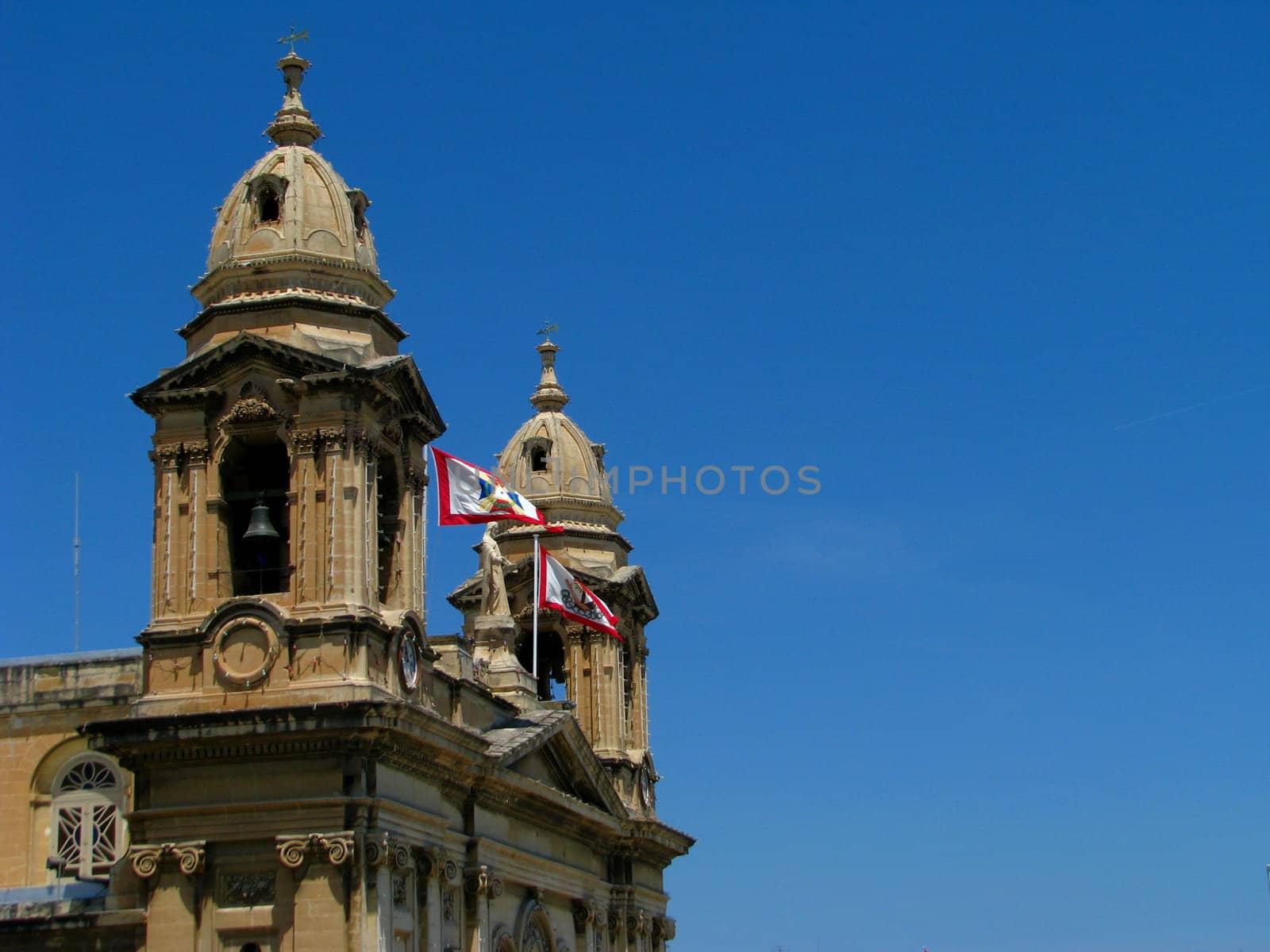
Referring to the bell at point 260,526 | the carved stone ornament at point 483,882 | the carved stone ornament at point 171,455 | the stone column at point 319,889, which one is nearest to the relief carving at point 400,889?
the stone column at point 319,889

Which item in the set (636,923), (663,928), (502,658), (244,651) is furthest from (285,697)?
(663,928)

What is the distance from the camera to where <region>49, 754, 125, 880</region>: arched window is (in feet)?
148

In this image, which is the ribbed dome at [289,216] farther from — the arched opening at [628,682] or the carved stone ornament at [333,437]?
the arched opening at [628,682]

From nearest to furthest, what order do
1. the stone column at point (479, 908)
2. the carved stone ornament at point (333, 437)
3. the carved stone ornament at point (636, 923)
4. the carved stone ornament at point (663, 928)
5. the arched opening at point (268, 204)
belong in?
the carved stone ornament at point (333, 437) < the arched opening at point (268, 204) < the stone column at point (479, 908) < the carved stone ornament at point (636, 923) < the carved stone ornament at point (663, 928)

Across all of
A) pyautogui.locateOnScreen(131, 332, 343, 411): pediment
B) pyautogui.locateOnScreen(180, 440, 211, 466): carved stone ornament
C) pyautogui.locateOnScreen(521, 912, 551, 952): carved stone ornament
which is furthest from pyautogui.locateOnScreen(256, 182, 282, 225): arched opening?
pyautogui.locateOnScreen(521, 912, 551, 952): carved stone ornament

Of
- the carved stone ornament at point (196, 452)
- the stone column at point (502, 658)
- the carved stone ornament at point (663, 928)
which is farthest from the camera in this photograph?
the carved stone ornament at point (663, 928)

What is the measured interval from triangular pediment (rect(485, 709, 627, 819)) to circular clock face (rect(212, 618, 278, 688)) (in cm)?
672

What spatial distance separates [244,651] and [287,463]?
502 centimetres

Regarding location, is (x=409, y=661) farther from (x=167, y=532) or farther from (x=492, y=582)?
(x=492, y=582)

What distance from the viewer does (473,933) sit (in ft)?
147

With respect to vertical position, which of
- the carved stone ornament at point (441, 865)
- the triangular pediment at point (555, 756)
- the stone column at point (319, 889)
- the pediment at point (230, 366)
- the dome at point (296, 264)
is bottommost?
the stone column at point (319, 889)

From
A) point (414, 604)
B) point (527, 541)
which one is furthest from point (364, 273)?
point (527, 541)

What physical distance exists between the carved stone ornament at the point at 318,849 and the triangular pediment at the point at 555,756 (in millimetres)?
6643

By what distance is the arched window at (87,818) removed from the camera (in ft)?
148
